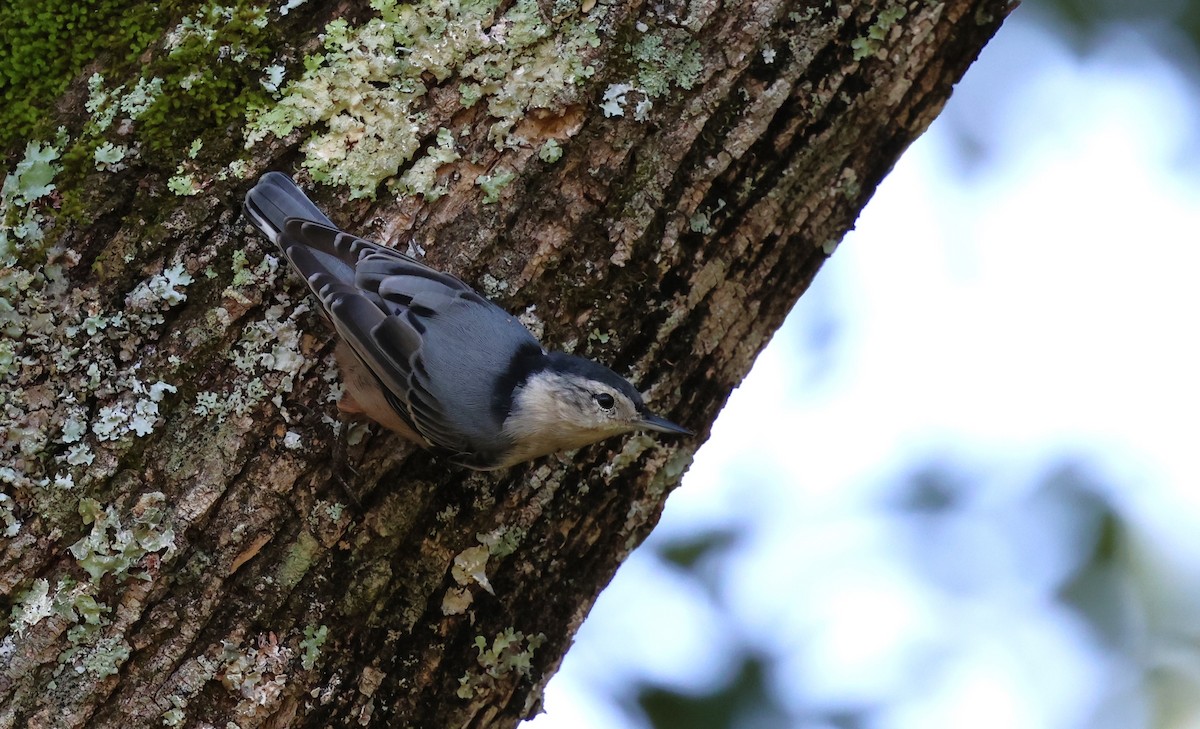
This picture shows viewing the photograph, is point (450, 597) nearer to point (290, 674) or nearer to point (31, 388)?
point (290, 674)

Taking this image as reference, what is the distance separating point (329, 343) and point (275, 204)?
357mm

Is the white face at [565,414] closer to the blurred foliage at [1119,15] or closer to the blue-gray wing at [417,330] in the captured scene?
the blue-gray wing at [417,330]

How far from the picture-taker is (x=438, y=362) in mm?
2881

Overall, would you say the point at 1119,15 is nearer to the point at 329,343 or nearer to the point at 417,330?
the point at 417,330

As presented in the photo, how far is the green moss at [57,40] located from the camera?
252cm

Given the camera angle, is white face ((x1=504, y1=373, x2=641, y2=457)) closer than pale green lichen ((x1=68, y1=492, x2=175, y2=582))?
No

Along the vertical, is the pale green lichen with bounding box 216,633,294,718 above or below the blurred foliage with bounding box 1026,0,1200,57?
below

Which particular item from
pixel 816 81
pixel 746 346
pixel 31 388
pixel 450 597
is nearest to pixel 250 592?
pixel 450 597

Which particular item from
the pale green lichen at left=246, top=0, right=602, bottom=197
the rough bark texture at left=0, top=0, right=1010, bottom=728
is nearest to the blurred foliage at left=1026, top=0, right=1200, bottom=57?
the rough bark texture at left=0, top=0, right=1010, bottom=728

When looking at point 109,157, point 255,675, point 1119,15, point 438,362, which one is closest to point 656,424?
point 438,362

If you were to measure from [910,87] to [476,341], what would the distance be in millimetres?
1283

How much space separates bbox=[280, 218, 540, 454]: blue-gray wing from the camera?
254 cm

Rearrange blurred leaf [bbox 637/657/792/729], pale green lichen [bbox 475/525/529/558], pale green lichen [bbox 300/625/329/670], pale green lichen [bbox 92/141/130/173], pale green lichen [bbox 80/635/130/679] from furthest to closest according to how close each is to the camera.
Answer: blurred leaf [bbox 637/657/792/729]
pale green lichen [bbox 475/525/529/558]
pale green lichen [bbox 92/141/130/173]
pale green lichen [bbox 300/625/329/670]
pale green lichen [bbox 80/635/130/679]

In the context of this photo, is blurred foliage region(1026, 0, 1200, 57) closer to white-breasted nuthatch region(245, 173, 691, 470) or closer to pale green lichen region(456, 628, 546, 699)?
white-breasted nuthatch region(245, 173, 691, 470)
